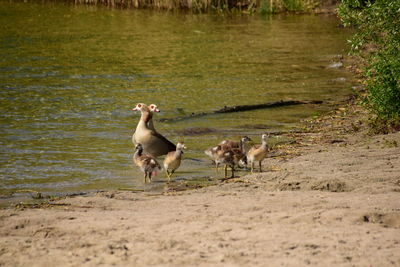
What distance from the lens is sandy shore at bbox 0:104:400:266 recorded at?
7.43m

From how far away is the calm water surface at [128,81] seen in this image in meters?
13.8

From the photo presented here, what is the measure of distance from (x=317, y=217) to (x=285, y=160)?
4.08 m

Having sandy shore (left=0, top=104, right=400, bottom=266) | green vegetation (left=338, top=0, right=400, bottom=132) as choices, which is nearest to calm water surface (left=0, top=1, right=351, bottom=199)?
sandy shore (left=0, top=104, right=400, bottom=266)

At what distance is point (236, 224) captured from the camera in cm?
839

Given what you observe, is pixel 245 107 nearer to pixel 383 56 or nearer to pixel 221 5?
pixel 383 56

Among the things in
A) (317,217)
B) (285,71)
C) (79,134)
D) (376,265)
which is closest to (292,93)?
(285,71)

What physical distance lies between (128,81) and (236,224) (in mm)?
14598

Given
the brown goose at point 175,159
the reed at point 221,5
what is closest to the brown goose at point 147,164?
the brown goose at point 175,159

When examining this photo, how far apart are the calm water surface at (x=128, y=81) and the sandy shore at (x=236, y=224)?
1974 millimetres

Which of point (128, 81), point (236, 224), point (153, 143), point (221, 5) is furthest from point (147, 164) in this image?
point (221, 5)

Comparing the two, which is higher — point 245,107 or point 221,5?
point 221,5

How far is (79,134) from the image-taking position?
15969 mm

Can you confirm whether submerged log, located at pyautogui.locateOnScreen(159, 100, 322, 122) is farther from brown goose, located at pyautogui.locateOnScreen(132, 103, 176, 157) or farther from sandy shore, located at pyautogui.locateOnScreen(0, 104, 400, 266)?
sandy shore, located at pyautogui.locateOnScreen(0, 104, 400, 266)

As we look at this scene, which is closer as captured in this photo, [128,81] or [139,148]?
[139,148]
